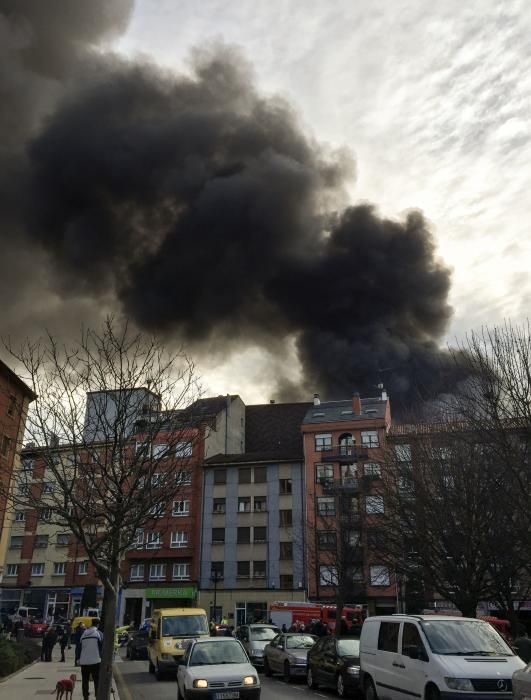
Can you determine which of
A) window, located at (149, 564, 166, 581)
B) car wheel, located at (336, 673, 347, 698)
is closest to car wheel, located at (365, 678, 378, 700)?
car wheel, located at (336, 673, 347, 698)

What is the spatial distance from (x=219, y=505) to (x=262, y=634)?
3060 cm

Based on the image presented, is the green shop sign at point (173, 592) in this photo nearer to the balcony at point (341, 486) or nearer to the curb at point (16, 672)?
the balcony at point (341, 486)

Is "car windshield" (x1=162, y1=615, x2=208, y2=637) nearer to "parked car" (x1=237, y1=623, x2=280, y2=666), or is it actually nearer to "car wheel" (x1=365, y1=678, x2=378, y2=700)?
"parked car" (x1=237, y1=623, x2=280, y2=666)

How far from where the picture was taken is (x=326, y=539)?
4634cm

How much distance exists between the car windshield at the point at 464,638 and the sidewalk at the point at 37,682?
24.9 feet

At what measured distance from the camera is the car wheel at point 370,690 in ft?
38.0

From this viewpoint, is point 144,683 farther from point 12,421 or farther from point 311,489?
point 311,489

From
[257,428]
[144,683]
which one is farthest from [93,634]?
[257,428]

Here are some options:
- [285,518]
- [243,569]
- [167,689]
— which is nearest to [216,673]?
[167,689]

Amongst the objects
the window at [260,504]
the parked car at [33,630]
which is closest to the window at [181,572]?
the window at [260,504]

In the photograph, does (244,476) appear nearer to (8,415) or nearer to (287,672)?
(8,415)

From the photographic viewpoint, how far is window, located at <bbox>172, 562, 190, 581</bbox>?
51.1 meters

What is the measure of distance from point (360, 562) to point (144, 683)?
25706 millimetres

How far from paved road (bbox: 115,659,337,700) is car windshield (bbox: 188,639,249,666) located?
197 cm
